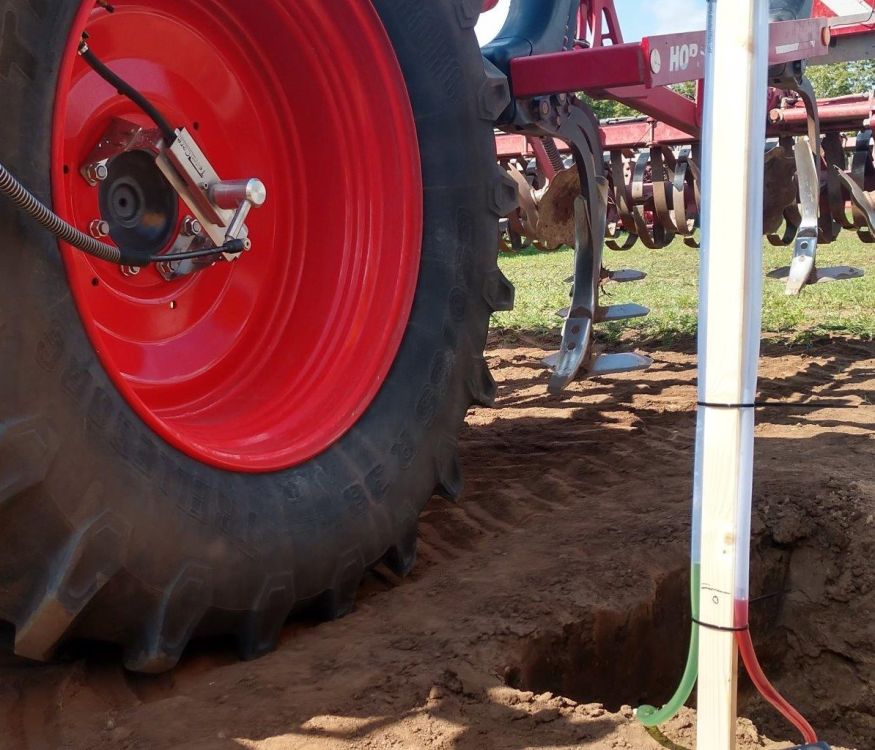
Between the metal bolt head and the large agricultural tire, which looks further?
the metal bolt head

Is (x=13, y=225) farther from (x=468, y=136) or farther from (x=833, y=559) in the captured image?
(x=833, y=559)

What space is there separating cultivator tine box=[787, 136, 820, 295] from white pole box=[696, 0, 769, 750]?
11.0 ft

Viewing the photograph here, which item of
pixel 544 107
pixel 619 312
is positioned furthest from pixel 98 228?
pixel 619 312

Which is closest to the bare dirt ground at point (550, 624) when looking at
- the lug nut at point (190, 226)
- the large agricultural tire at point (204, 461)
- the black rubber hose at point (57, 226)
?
the large agricultural tire at point (204, 461)

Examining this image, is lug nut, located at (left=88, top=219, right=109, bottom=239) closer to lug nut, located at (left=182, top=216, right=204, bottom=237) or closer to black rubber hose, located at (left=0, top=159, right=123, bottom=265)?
lug nut, located at (left=182, top=216, right=204, bottom=237)

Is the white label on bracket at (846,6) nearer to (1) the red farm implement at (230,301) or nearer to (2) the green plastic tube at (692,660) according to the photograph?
(1) the red farm implement at (230,301)

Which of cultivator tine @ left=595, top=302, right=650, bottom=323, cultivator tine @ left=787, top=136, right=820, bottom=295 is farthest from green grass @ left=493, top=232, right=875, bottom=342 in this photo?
cultivator tine @ left=595, top=302, right=650, bottom=323

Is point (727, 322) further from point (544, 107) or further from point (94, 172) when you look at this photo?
point (544, 107)

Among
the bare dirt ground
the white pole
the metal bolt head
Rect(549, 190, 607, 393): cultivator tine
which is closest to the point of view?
the white pole

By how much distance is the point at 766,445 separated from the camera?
11.2 ft

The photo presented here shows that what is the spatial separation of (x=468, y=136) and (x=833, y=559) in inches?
59.3

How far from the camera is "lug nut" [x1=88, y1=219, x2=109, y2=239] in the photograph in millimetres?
1904

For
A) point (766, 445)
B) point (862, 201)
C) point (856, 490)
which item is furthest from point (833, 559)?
point (862, 201)

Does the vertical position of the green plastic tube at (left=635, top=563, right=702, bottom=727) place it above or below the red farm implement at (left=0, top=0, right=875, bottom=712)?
below
